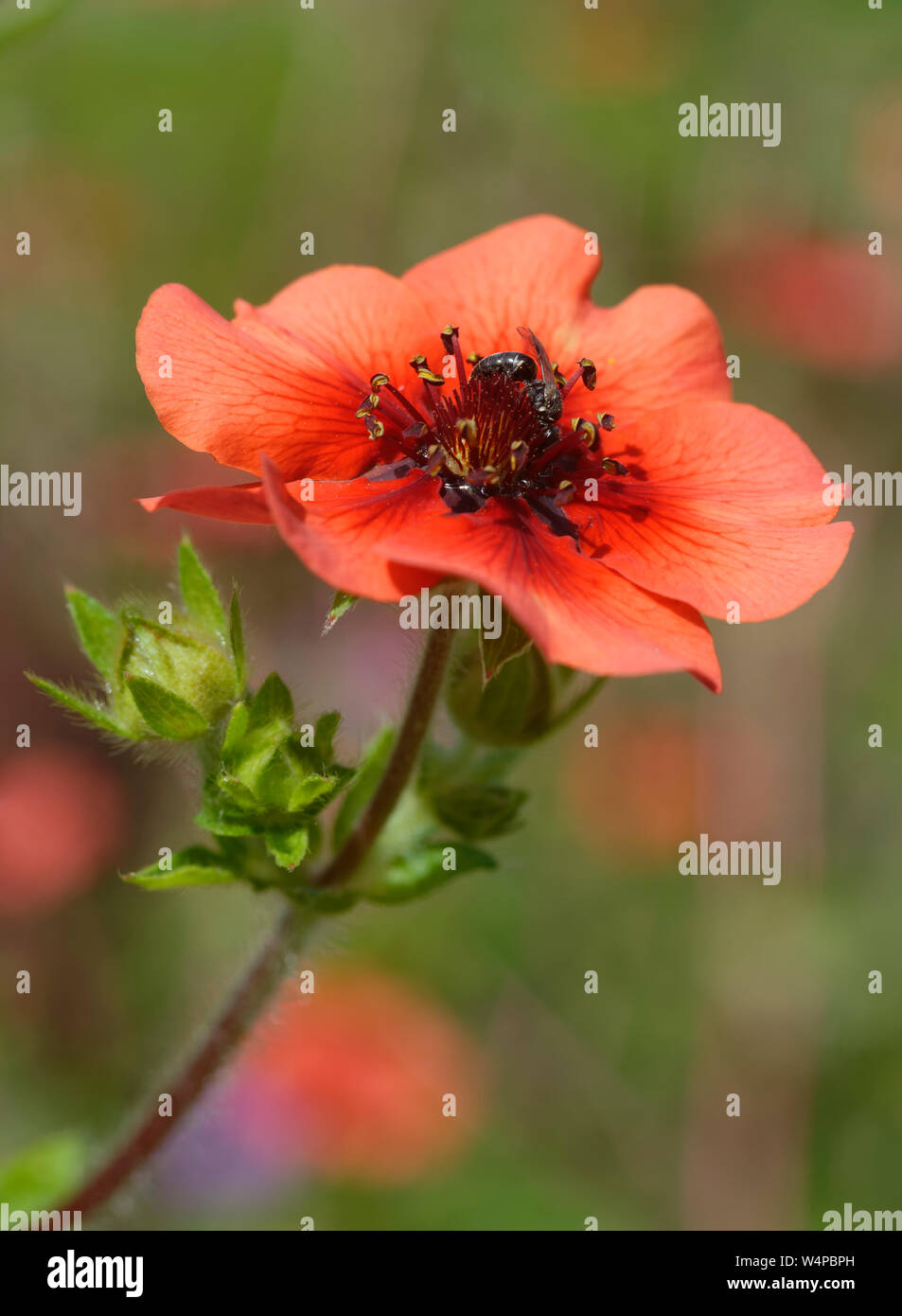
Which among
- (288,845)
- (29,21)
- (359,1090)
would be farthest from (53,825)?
(29,21)

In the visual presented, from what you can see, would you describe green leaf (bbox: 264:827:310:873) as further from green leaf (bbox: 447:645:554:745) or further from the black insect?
the black insect

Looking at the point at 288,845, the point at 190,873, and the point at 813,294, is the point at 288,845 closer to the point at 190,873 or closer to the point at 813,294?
the point at 190,873

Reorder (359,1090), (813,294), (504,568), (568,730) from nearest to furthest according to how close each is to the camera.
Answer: (504,568) < (359,1090) < (568,730) < (813,294)

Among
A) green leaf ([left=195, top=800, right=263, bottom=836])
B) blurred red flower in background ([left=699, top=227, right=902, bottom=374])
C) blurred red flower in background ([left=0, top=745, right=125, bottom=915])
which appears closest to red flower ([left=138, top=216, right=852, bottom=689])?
green leaf ([left=195, top=800, right=263, bottom=836])

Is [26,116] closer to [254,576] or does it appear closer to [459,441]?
[254,576]

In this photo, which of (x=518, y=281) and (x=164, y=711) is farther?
(x=518, y=281)
